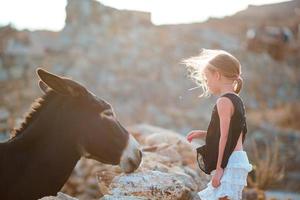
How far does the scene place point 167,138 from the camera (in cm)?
702

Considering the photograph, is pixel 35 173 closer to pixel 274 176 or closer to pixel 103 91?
pixel 274 176

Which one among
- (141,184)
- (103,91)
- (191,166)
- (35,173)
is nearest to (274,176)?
(191,166)

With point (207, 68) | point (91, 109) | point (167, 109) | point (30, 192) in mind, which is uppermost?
point (207, 68)

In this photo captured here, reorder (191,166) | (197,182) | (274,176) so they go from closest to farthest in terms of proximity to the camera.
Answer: (197,182)
(191,166)
(274,176)

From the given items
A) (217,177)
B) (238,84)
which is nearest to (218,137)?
(217,177)

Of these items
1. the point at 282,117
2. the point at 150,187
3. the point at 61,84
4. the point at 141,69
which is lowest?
the point at 282,117

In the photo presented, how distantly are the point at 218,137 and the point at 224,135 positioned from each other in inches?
6.1

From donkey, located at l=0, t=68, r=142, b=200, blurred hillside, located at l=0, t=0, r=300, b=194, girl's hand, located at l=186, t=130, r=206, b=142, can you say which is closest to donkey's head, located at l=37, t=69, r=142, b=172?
donkey, located at l=0, t=68, r=142, b=200

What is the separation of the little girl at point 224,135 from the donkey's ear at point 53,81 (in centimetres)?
94

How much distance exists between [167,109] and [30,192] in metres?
12.4

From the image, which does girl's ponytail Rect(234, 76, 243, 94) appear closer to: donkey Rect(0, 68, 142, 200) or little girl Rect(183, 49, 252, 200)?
little girl Rect(183, 49, 252, 200)

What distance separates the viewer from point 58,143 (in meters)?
4.20

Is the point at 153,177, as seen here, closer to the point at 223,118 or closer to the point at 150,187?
the point at 150,187

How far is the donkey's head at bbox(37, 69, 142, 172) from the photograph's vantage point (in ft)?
13.9
